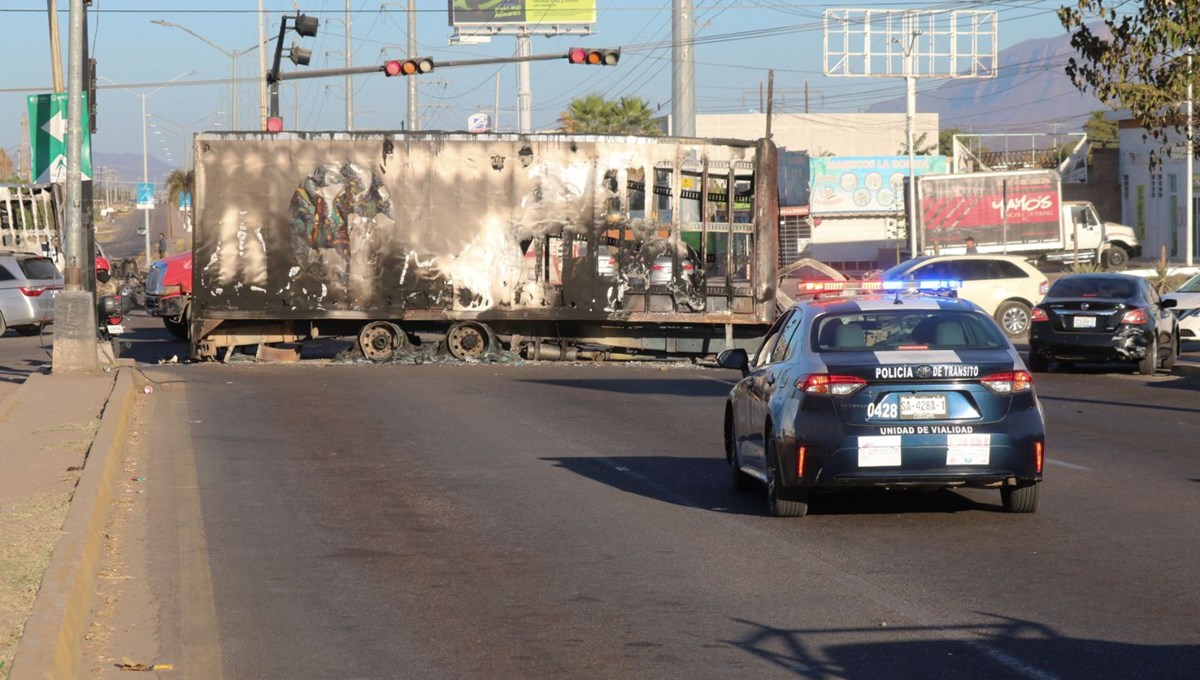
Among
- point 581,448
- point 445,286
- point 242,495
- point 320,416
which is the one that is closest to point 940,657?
point 242,495

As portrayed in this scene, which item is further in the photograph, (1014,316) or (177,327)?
(1014,316)

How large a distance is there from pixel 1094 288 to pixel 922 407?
50.6ft

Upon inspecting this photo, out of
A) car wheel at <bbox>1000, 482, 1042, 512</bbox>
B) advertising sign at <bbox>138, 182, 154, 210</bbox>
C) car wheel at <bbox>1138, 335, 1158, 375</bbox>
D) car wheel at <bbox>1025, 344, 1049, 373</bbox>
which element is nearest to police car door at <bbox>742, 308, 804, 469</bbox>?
car wheel at <bbox>1000, 482, 1042, 512</bbox>

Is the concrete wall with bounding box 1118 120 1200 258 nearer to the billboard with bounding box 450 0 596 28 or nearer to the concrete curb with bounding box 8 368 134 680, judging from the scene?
the billboard with bounding box 450 0 596 28

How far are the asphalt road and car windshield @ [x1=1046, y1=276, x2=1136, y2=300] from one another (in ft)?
26.1

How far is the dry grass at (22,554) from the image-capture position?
698 cm

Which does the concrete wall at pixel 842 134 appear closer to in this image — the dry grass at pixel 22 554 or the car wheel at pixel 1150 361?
the car wheel at pixel 1150 361

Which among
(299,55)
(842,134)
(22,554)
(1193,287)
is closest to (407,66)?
(299,55)

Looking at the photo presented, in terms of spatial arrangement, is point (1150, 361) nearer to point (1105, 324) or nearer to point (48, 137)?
point (1105, 324)

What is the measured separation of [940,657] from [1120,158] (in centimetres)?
5896

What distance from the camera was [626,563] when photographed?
9195 mm

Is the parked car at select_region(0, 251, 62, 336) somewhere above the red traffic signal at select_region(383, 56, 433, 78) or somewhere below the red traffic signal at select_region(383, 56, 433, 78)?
below

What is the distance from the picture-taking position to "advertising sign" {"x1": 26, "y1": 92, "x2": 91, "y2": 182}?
2241 centimetres

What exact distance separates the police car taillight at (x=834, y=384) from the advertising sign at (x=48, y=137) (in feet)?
49.6
